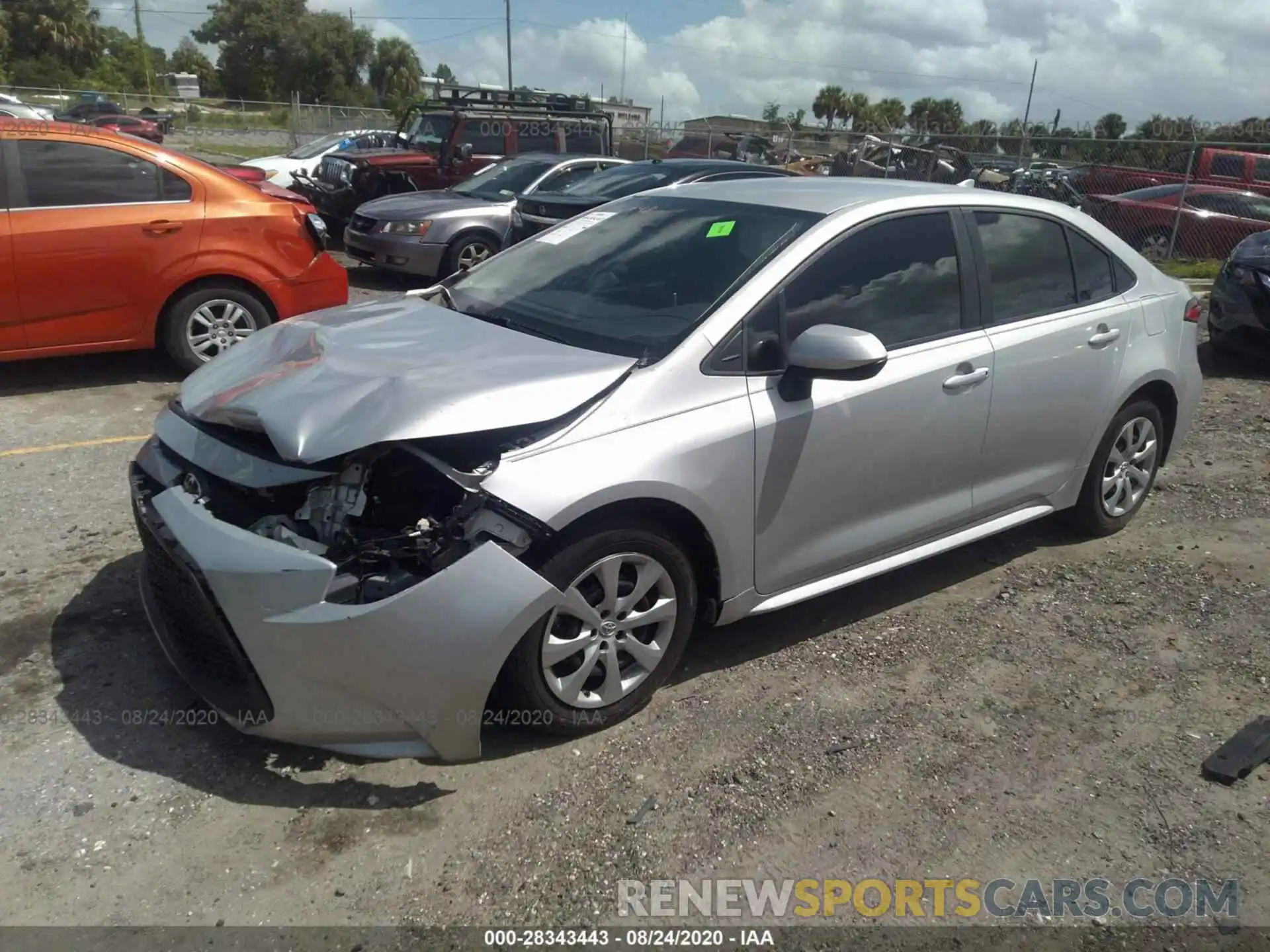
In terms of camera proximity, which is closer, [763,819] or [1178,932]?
[1178,932]

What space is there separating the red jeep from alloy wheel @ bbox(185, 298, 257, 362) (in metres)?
6.36

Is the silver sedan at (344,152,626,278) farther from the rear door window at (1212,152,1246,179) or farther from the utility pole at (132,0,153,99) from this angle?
the utility pole at (132,0,153,99)

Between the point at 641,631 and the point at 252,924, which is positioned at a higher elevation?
the point at 641,631

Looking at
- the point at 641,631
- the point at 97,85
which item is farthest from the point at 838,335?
the point at 97,85

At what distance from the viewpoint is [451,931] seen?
2.56m

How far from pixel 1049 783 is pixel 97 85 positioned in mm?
66933

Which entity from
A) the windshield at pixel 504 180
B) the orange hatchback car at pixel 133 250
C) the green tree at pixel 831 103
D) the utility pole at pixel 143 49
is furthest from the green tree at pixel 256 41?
the orange hatchback car at pixel 133 250

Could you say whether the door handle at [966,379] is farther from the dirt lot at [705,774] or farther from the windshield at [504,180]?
the windshield at [504,180]

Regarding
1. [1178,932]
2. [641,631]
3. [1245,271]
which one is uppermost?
[1245,271]

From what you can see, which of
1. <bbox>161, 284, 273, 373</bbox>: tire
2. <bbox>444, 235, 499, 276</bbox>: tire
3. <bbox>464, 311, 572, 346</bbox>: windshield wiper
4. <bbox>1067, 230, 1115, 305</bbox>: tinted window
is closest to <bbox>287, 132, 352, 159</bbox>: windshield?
<bbox>444, 235, 499, 276</bbox>: tire

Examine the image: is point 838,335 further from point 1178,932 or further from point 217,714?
point 217,714

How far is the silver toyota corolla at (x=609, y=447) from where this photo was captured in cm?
286

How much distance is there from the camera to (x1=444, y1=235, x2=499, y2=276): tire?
10594mm

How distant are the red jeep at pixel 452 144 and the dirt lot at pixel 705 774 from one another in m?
9.42
